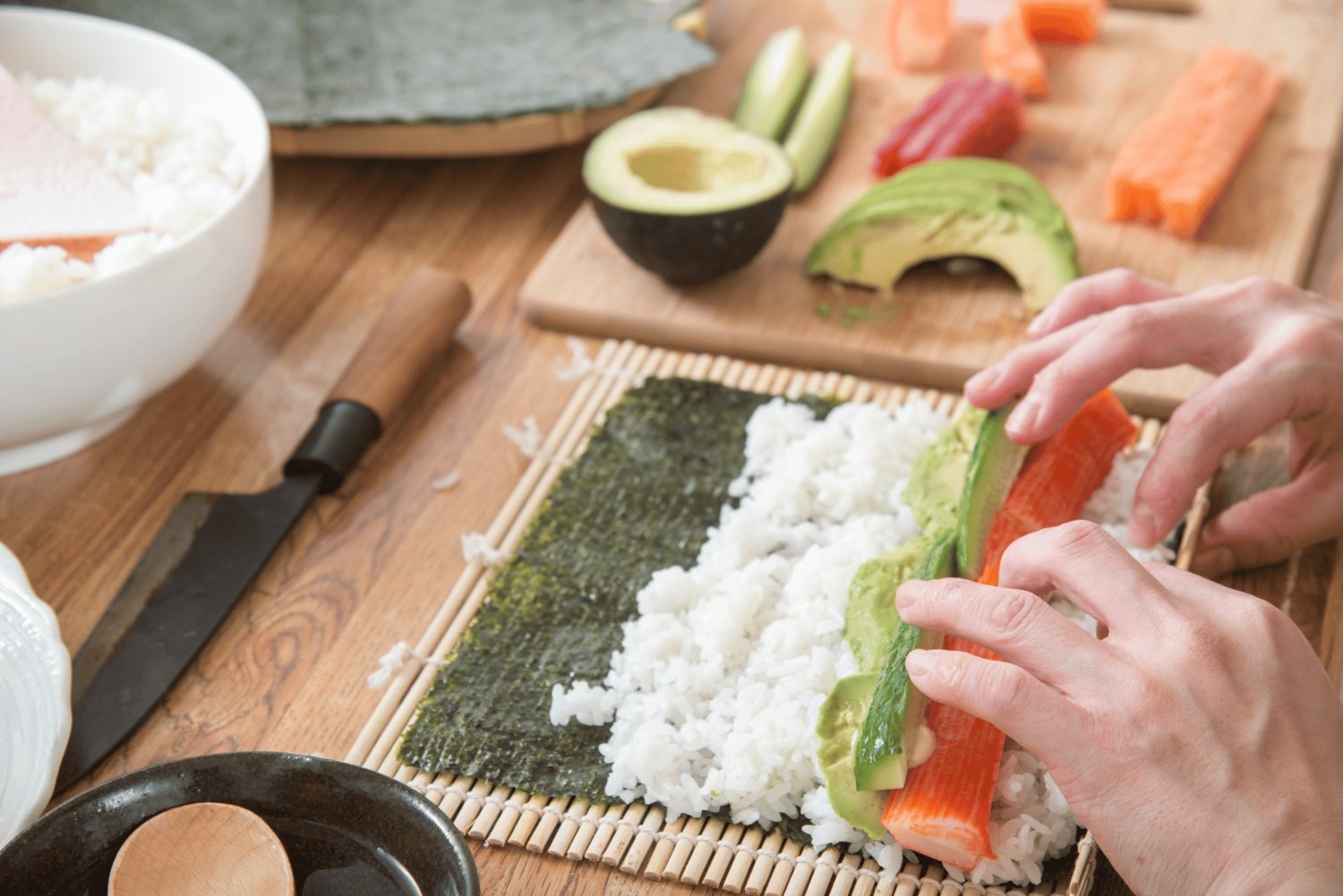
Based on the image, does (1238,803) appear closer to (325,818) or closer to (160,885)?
(325,818)

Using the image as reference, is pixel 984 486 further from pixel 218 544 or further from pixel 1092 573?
pixel 218 544

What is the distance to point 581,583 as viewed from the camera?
1637 millimetres

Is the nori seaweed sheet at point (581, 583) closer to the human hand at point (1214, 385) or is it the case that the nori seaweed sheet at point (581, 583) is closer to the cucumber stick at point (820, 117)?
the human hand at point (1214, 385)

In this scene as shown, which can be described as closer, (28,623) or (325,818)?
(325,818)

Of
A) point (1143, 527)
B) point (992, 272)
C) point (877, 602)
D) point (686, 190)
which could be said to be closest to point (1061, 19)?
point (992, 272)

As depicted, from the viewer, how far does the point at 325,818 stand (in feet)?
4.16

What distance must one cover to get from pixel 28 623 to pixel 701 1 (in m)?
1.69

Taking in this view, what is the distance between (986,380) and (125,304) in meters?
1.04

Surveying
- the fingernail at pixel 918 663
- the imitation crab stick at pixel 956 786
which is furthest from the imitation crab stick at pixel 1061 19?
the fingernail at pixel 918 663

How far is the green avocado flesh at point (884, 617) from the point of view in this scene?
131 centimetres

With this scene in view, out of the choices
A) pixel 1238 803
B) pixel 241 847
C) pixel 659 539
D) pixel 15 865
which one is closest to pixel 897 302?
pixel 659 539

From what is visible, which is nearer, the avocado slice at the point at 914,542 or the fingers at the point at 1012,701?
the fingers at the point at 1012,701

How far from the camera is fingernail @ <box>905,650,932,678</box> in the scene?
1258 millimetres

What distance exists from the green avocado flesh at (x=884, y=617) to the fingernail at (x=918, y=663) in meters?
0.05
